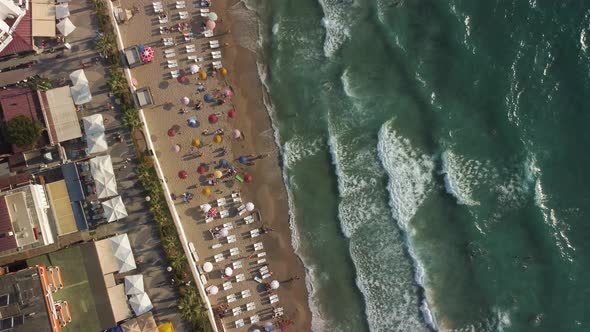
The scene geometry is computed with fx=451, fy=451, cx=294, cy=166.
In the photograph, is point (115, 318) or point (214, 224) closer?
point (115, 318)

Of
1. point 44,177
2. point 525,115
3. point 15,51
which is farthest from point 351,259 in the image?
point 15,51

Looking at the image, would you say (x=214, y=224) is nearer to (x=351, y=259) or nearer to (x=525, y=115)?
(x=351, y=259)

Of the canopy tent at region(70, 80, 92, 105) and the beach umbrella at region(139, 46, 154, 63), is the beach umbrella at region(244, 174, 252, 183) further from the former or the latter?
the canopy tent at region(70, 80, 92, 105)

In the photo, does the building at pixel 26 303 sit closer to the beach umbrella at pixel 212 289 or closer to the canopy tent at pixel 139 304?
the canopy tent at pixel 139 304

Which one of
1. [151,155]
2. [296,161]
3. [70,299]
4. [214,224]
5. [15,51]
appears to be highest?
[15,51]

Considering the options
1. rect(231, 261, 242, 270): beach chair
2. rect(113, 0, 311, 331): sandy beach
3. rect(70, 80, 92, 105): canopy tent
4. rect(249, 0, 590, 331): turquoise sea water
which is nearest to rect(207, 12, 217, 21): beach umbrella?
rect(113, 0, 311, 331): sandy beach

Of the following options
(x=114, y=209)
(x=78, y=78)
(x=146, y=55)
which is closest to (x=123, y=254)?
(x=114, y=209)
